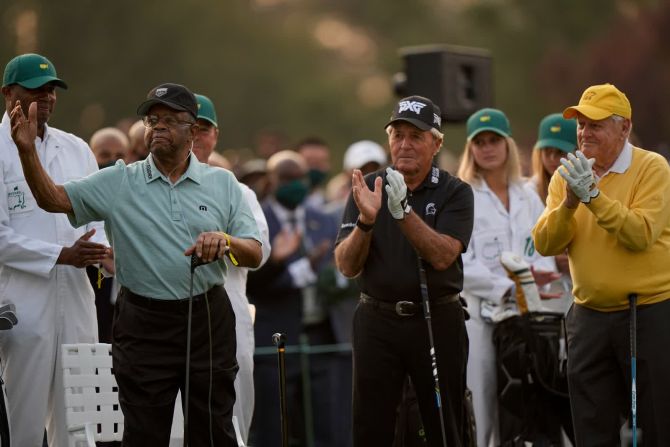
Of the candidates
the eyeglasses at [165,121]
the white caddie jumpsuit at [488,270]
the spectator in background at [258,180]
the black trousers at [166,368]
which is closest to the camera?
the black trousers at [166,368]

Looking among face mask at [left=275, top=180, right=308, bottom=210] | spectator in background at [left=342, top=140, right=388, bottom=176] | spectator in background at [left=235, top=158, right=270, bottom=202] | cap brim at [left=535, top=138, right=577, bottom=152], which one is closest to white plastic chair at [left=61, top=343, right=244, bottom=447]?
cap brim at [left=535, top=138, right=577, bottom=152]

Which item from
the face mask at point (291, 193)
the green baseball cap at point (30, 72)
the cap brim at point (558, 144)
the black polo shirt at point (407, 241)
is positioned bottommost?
the black polo shirt at point (407, 241)

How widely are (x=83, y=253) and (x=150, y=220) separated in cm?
106

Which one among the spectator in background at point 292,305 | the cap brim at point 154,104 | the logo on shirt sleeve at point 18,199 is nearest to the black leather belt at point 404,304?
the cap brim at point 154,104

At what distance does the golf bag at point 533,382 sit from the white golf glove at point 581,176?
228 cm

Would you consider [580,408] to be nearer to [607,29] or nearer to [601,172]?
[601,172]

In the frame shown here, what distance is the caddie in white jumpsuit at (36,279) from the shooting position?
8.90 meters

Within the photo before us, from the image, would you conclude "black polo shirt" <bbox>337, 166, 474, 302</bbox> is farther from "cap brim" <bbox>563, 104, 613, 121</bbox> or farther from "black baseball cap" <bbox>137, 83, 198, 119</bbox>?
"black baseball cap" <bbox>137, 83, 198, 119</bbox>

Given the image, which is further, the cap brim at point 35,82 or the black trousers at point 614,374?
the cap brim at point 35,82

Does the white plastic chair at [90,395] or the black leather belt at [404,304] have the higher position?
the black leather belt at [404,304]

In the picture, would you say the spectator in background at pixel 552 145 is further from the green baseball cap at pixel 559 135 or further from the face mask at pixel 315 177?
the face mask at pixel 315 177

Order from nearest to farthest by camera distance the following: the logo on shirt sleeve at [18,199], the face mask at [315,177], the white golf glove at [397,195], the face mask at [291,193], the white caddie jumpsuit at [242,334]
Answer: the white golf glove at [397,195] → the logo on shirt sleeve at [18,199] → the white caddie jumpsuit at [242,334] → the face mask at [291,193] → the face mask at [315,177]

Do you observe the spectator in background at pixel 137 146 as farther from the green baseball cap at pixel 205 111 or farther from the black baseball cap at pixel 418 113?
the black baseball cap at pixel 418 113

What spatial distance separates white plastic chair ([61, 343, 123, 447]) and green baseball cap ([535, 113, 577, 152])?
391 centimetres
